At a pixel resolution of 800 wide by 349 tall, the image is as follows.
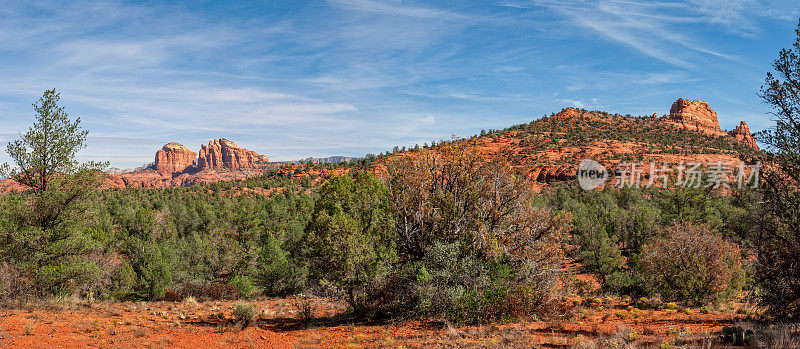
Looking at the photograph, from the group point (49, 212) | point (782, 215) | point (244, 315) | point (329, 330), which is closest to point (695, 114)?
point (782, 215)

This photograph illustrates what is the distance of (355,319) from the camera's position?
1691cm

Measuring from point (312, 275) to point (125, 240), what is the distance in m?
37.3

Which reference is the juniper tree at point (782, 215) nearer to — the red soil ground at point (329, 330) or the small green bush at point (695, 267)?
the red soil ground at point (329, 330)

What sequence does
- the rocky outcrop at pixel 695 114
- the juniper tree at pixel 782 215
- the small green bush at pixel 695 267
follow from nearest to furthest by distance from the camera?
1. the juniper tree at pixel 782 215
2. the small green bush at pixel 695 267
3. the rocky outcrop at pixel 695 114

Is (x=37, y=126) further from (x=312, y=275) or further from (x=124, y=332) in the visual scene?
(x=312, y=275)

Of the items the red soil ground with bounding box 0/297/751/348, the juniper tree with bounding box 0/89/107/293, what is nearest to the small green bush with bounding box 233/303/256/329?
the red soil ground with bounding box 0/297/751/348

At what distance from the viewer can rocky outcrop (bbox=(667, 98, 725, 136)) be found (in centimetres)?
15275

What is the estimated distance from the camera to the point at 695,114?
161 meters

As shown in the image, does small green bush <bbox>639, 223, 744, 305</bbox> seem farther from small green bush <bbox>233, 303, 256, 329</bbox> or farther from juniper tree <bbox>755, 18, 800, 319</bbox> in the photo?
small green bush <bbox>233, 303, 256, 329</bbox>

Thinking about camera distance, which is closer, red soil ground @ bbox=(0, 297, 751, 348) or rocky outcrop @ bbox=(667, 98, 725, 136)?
Answer: red soil ground @ bbox=(0, 297, 751, 348)

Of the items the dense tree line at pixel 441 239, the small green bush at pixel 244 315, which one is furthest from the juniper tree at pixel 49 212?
the small green bush at pixel 244 315

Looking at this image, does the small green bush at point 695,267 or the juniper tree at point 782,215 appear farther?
the small green bush at point 695,267

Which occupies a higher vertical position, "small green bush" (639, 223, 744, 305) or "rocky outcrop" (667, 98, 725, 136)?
"rocky outcrop" (667, 98, 725, 136)

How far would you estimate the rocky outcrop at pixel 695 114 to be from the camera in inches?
6014
